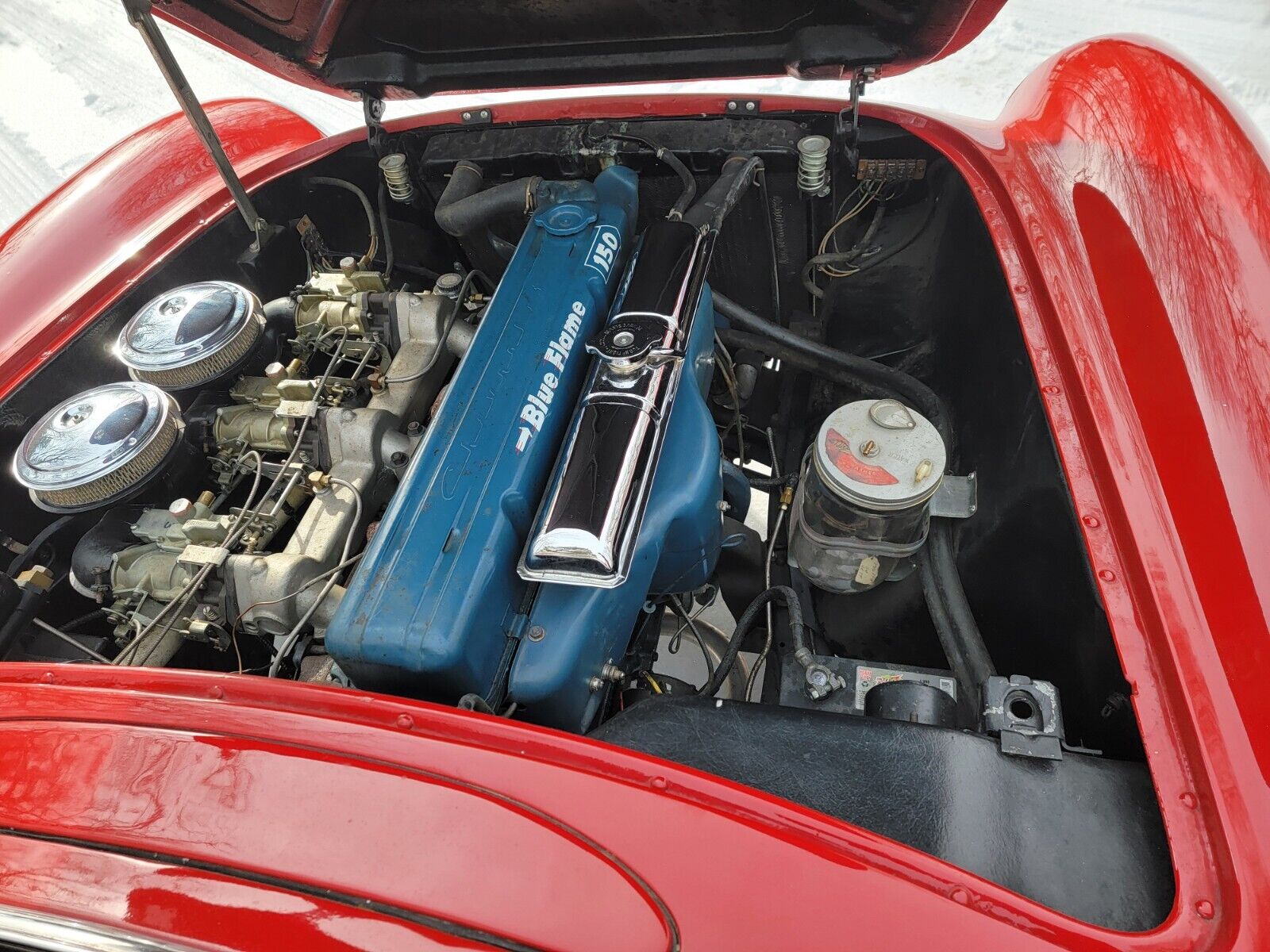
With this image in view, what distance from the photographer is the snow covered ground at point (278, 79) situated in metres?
2.83

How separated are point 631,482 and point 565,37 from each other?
0.99 m

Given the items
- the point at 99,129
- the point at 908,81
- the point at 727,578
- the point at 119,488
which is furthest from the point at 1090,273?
the point at 99,129

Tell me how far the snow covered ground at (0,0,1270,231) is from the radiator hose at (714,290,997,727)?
1.75 meters

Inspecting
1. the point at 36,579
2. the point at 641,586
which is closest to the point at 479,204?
the point at 641,586

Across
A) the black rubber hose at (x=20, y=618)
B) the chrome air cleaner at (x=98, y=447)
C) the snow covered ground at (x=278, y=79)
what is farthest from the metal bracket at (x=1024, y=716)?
the snow covered ground at (x=278, y=79)

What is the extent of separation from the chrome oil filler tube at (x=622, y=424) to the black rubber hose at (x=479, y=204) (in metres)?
0.29

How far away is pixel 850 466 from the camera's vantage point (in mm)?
1122

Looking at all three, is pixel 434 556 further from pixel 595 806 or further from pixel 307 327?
pixel 307 327

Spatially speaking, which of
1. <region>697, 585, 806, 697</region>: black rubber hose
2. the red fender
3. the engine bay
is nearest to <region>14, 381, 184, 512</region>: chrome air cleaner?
the engine bay

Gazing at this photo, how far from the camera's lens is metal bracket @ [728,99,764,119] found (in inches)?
60.3

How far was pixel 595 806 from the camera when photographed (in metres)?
Result: 0.74

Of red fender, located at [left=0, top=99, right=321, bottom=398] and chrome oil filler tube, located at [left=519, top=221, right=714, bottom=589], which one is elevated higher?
red fender, located at [left=0, top=99, right=321, bottom=398]

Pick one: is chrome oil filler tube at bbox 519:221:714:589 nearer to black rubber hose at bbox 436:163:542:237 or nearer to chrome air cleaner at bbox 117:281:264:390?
black rubber hose at bbox 436:163:542:237

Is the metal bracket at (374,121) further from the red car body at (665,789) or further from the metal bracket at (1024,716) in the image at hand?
the metal bracket at (1024,716)
